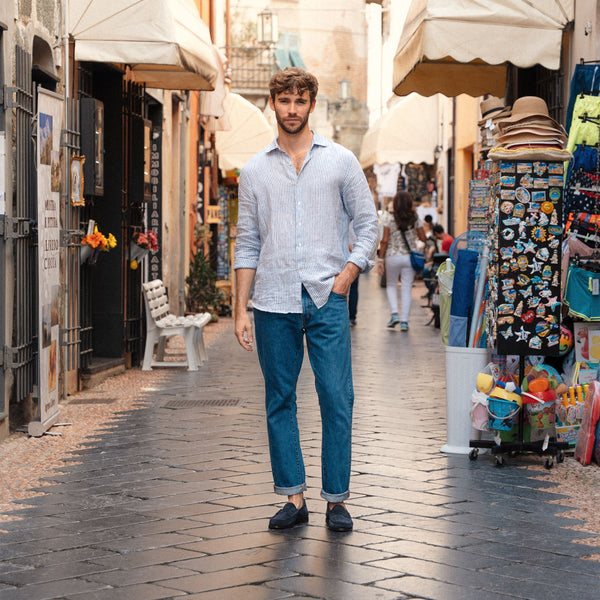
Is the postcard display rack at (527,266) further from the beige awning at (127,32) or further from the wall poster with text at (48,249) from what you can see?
the beige awning at (127,32)

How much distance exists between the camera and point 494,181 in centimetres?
682

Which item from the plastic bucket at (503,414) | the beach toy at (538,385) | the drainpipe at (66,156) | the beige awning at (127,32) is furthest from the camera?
the beige awning at (127,32)

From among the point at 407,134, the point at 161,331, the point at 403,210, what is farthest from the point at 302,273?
the point at 407,134

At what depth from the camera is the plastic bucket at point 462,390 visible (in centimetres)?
685

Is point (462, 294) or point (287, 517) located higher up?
point (462, 294)

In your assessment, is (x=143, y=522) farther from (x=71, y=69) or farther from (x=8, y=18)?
(x=71, y=69)

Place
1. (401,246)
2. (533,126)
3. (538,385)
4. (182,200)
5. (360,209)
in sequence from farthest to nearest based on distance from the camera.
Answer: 1. (182,200)
2. (401,246)
3. (533,126)
4. (538,385)
5. (360,209)

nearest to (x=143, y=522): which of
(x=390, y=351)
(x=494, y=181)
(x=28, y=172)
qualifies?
(x=494, y=181)

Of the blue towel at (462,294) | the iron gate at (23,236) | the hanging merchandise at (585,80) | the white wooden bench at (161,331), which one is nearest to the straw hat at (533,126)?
the hanging merchandise at (585,80)

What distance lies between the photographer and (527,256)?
21.7ft

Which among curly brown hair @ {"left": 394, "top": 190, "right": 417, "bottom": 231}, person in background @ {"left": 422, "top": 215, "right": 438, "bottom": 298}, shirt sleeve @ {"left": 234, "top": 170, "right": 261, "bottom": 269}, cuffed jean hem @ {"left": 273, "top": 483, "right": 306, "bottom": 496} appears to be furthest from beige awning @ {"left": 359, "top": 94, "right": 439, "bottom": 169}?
cuffed jean hem @ {"left": 273, "top": 483, "right": 306, "bottom": 496}

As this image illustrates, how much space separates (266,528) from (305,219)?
130cm

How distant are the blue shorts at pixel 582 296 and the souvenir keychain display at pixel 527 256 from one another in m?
0.21

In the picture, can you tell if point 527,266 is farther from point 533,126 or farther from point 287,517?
point 287,517
